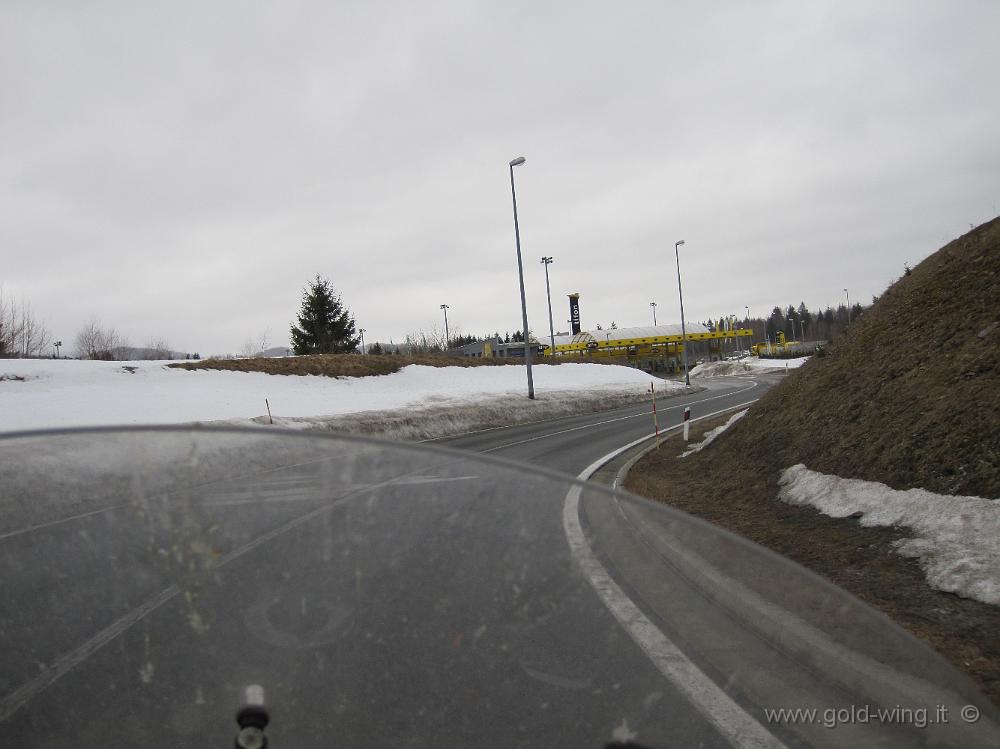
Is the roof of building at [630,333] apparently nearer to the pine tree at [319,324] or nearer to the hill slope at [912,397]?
the pine tree at [319,324]

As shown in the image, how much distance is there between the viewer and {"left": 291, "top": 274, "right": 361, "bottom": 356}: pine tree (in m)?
41.7

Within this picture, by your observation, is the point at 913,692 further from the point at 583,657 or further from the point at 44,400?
the point at 44,400

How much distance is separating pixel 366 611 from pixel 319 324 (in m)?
42.6

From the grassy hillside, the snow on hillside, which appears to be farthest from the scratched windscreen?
the snow on hillside

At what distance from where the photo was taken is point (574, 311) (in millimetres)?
73000

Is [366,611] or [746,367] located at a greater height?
[366,611]

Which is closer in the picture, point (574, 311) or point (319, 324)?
point (319, 324)

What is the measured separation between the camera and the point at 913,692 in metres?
1.34

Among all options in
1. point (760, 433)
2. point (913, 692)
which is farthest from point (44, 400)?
point (913, 692)

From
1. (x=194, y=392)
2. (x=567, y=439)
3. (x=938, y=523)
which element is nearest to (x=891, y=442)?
(x=938, y=523)

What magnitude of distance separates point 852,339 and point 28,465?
11.8m

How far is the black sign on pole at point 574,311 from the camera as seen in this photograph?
72.3 meters

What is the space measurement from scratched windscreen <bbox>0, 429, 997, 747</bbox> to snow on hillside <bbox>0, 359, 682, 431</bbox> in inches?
507

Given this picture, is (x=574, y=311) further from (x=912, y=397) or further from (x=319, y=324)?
(x=912, y=397)
